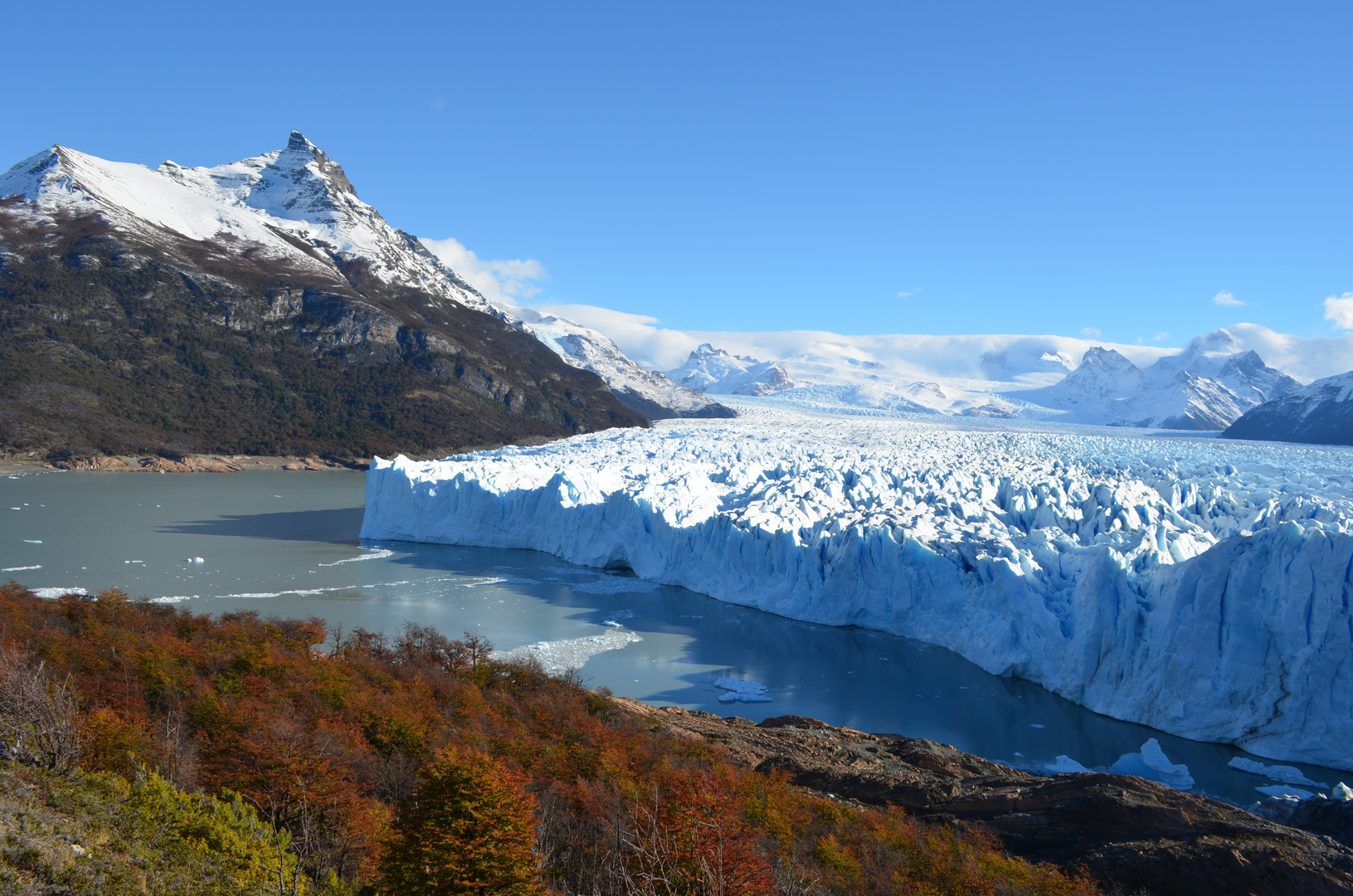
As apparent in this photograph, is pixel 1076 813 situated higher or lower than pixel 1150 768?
higher

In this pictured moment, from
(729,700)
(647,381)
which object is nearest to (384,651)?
(729,700)

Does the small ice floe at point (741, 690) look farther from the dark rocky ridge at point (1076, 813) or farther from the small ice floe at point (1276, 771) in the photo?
the small ice floe at point (1276, 771)

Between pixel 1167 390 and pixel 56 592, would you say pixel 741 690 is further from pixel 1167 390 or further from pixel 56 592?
pixel 1167 390

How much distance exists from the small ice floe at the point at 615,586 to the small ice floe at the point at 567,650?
4.02 meters

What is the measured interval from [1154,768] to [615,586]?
1424 centimetres

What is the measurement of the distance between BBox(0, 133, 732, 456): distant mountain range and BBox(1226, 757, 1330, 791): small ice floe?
178 ft

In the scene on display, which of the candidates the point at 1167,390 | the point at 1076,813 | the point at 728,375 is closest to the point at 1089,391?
the point at 1167,390

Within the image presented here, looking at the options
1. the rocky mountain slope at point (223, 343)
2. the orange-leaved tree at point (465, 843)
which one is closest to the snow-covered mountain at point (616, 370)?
the rocky mountain slope at point (223, 343)

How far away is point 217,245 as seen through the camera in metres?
81.2

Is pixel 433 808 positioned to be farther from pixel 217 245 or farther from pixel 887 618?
→ pixel 217 245

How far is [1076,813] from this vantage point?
814 cm

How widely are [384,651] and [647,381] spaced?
362ft

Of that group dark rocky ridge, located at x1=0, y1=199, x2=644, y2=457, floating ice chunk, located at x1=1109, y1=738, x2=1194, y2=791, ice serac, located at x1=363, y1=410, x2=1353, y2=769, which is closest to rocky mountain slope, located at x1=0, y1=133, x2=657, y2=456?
dark rocky ridge, located at x1=0, y1=199, x2=644, y2=457

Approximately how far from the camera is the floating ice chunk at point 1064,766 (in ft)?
35.8
